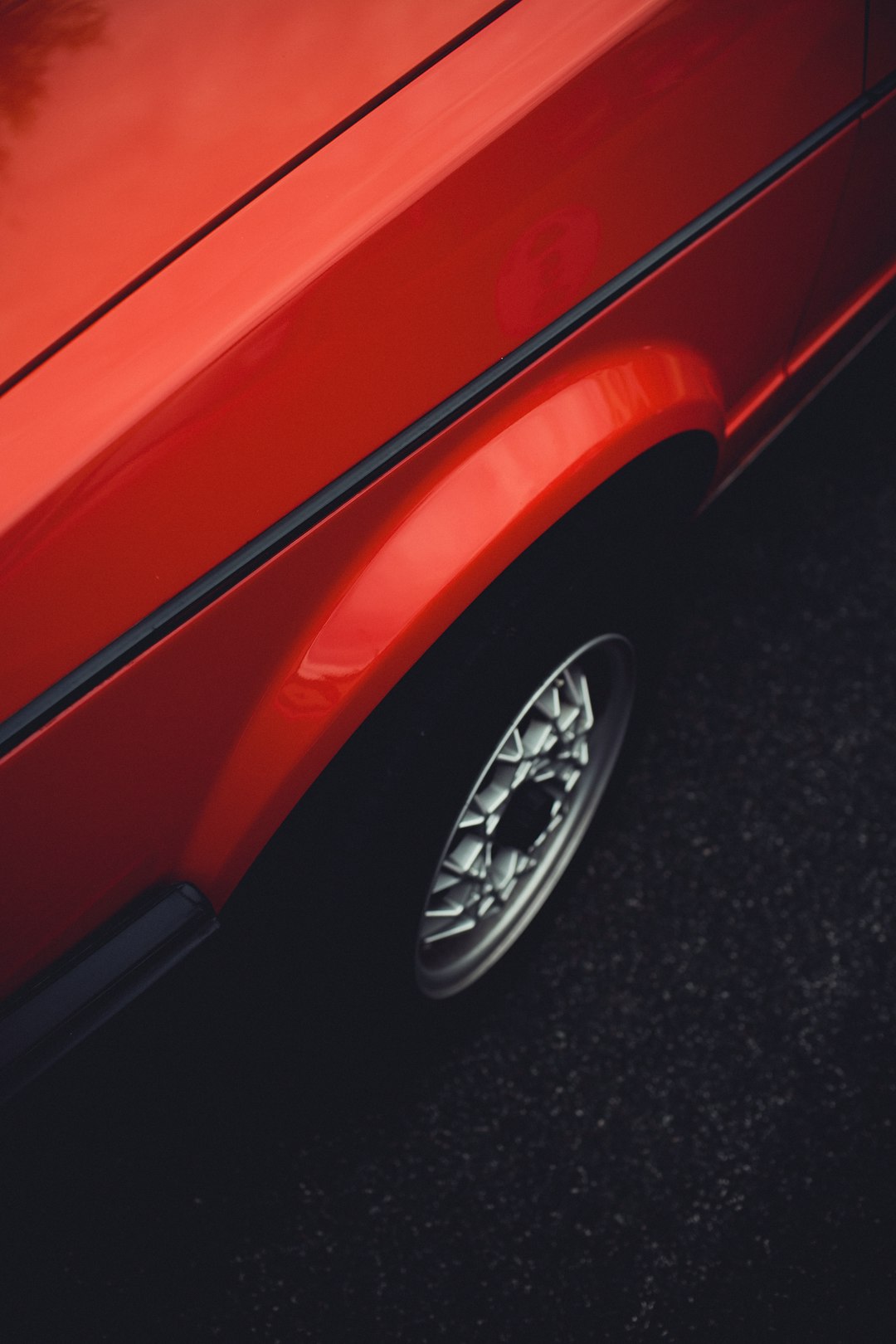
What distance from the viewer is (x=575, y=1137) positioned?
149cm

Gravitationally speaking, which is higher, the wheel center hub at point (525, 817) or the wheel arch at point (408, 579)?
the wheel arch at point (408, 579)

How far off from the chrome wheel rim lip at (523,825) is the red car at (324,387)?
200 mm

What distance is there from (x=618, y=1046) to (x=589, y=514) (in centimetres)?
96

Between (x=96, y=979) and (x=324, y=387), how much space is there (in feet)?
2.20

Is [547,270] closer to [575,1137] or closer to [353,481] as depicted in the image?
[353,481]

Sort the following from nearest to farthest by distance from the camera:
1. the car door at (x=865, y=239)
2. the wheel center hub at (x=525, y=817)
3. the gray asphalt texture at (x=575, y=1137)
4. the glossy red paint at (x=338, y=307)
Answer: the glossy red paint at (x=338, y=307)
the car door at (x=865, y=239)
the gray asphalt texture at (x=575, y=1137)
the wheel center hub at (x=525, y=817)

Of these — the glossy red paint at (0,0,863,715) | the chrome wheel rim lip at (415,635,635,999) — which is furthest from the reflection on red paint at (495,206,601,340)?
the chrome wheel rim lip at (415,635,635,999)

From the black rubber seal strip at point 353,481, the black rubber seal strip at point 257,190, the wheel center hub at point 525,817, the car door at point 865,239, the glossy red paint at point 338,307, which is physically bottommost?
the wheel center hub at point 525,817

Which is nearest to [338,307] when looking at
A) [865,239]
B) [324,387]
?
[324,387]

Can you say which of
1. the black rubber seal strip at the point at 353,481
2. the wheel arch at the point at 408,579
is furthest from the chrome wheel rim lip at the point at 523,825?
the black rubber seal strip at the point at 353,481

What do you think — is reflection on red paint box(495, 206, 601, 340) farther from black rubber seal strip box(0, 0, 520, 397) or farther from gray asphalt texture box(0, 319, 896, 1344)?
gray asphalt texture box(0, 319, 896, 1344)

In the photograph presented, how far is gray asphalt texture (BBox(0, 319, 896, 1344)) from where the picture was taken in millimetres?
1361

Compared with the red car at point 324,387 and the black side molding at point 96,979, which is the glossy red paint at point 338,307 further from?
the black side molding at point 96,979

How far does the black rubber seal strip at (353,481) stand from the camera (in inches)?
31.8
